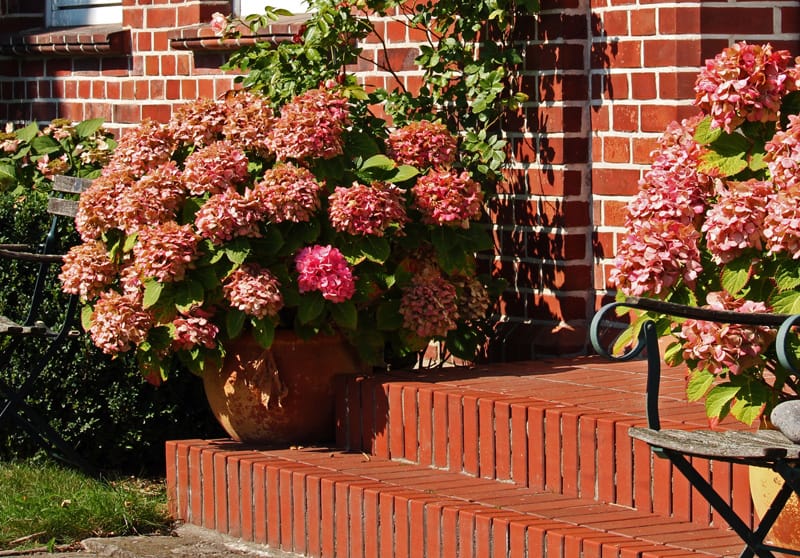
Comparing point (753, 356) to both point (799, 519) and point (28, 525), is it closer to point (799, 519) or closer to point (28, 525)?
point (799, 519)

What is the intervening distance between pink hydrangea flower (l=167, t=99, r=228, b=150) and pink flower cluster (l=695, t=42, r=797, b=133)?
236 cm

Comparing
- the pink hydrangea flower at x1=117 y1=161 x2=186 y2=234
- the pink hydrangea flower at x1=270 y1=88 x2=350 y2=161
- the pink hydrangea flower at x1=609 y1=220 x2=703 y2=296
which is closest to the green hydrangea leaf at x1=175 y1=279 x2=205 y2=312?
the pink hydrangea flower at x1=117 y1=161 x2=186 y2=234

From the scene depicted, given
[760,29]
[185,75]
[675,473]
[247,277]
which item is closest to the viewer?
[675,473]

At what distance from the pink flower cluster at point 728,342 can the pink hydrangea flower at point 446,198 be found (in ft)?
6.11

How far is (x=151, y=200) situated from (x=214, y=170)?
236 mm

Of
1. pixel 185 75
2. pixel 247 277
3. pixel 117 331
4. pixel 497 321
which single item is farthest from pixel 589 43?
pixel 185 75

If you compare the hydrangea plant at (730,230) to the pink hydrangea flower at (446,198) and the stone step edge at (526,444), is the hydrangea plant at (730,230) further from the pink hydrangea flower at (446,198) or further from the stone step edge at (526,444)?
the pink hydrangea flower at (446,198)

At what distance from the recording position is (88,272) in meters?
5.59

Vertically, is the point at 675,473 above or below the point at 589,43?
below

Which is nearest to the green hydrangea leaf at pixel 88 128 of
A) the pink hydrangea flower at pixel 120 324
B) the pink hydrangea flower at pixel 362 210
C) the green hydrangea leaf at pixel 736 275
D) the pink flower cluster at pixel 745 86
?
the pink hydrangea flower at pixel 120 324

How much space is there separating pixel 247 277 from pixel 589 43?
1692 mm

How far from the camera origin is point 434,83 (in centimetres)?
627

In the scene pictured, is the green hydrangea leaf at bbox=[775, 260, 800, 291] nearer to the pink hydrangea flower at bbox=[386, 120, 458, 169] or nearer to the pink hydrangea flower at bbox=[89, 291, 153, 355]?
the pink hydrangea flower at bbox=[386, 120, 458, 169]

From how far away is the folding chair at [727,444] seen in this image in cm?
317
